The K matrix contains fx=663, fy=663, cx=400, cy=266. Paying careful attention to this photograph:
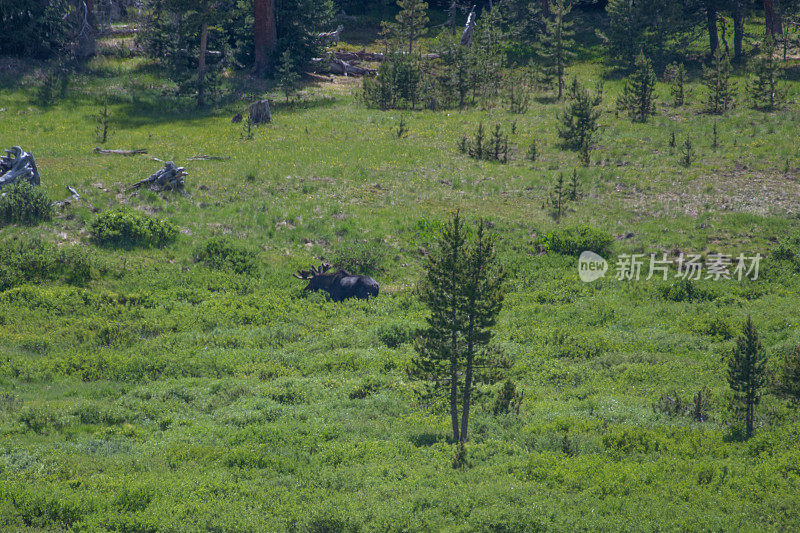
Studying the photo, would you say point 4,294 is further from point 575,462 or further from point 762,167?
point 762,167

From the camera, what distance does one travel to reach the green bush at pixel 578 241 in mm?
26078

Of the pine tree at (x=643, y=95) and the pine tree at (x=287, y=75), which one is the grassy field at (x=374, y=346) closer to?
the pine tree at (x=643, y=95)

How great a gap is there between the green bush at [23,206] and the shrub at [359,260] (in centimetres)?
1082

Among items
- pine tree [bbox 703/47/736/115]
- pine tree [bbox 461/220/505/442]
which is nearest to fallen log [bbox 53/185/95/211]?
pine tree [bbox 461/220/505/442]

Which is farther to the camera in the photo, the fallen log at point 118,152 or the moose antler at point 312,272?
the fallen log at point 118,152

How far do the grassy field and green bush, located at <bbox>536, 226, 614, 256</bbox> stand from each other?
2.68 ft

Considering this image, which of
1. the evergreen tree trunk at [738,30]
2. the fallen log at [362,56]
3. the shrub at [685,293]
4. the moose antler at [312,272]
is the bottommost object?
the shrub at [685,293]

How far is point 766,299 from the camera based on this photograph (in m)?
21.3

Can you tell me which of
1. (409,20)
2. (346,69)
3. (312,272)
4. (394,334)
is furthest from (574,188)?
(409,20)

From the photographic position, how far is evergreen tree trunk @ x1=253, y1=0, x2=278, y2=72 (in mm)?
50438

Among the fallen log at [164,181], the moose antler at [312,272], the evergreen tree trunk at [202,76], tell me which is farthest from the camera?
the evergreen tree trunk at [202,76]

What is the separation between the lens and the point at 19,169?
2589cm

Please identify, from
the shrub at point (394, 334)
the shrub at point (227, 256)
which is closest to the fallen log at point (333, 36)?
the shrub at point (227, 256)

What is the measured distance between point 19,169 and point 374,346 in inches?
660
